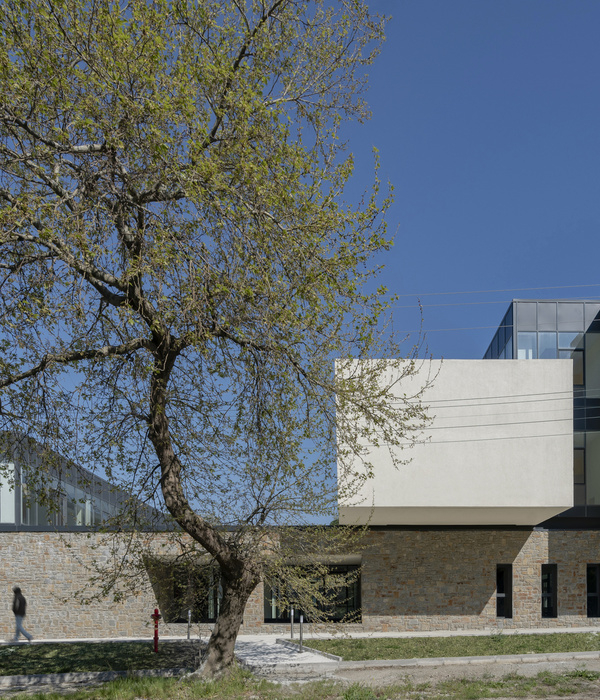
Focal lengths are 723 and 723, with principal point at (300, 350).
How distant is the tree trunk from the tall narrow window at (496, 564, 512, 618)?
14019 mm

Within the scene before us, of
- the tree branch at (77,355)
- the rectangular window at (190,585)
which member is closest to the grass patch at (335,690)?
the rectangular window at (190,585)

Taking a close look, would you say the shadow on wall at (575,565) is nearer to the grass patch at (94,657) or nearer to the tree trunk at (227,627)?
the grass patch at (94,657)

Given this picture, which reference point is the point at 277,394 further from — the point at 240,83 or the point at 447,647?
the point at 447,647

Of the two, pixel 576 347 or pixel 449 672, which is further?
pixel 576 347

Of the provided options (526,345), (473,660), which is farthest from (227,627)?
(526,345)

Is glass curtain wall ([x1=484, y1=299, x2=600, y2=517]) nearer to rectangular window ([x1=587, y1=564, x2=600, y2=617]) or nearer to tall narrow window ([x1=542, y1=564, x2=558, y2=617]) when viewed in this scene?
rectangular window ([x1=587, y1=564, x2=600, y2=617])

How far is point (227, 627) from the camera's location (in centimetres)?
1253

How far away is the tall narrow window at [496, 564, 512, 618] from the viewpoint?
23.9m

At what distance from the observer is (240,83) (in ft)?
33.2

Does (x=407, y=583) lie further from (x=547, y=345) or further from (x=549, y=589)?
(x=547, y=345)

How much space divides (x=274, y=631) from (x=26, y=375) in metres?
14.8

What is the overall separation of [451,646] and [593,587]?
391 inches

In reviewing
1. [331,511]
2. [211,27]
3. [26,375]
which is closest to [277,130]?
[211,27]

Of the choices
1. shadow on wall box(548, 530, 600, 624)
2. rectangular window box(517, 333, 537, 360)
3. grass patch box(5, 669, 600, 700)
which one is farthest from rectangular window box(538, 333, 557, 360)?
Result: grass patch box(5, 669, 600, 700)
